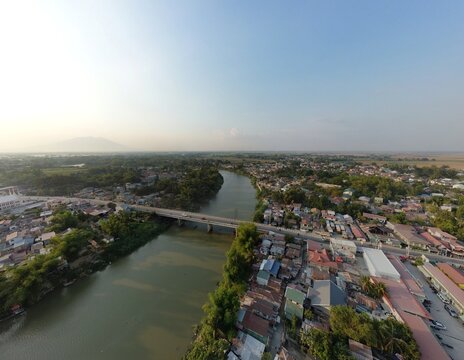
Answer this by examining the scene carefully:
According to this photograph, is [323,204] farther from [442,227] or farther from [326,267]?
[326,267]

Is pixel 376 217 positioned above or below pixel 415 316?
above

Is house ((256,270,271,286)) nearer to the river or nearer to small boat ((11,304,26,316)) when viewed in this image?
the river

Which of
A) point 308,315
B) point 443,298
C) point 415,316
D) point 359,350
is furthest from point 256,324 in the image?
point 443,298

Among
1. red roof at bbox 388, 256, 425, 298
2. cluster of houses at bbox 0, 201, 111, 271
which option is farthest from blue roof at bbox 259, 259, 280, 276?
cluster of houses at bbox 0, 201, 111, 271

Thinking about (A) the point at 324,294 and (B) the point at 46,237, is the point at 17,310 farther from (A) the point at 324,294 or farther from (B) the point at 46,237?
(A) the point at 324,294

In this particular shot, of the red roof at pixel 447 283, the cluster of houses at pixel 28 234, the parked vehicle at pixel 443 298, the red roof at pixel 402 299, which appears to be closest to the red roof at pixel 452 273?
the red roof at pixel 447 283

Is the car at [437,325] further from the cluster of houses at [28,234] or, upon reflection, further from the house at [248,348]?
the cluster of houses at [28,234]

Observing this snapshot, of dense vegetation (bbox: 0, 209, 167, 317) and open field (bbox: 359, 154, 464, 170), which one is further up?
open field (bbox: 359, 154, 464, 170)
